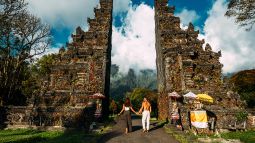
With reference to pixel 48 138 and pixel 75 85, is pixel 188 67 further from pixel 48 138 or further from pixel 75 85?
pixel 48 138

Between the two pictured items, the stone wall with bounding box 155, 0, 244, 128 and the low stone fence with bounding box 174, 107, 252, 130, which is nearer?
the low stone fence with bounding box 174, 107, 252, 130

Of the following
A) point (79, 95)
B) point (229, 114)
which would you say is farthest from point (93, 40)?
point (229, 114)

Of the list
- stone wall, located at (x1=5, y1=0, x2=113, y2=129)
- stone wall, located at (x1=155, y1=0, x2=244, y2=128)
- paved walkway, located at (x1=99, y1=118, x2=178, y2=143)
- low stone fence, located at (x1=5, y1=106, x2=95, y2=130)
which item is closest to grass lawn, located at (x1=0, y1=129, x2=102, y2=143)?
paved walkway, located at (x1=99, y1=118, x2=178, y2=143)

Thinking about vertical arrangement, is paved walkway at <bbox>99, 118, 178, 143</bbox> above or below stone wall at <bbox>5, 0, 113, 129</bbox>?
below

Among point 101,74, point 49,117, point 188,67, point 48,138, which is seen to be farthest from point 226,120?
point 49,117

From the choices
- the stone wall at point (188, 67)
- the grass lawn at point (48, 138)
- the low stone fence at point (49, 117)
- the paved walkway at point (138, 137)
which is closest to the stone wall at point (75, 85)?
the low stone fence at point (49, 117)

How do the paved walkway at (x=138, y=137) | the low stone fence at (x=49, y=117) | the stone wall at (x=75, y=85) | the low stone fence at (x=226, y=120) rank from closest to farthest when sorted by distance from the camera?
the paved walkway at (x=138, y=137), the low stone fence at (x=226, y=120), the low stone fence at (x=49, y=117), the stone wall at (x=75, y=85)

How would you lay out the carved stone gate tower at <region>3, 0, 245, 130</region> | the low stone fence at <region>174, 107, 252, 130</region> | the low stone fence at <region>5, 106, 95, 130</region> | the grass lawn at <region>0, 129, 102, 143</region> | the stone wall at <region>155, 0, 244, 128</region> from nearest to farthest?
the grass lawn at <region>0, 129, 102, 143</region>, the low stone fence at <region>174, 107, 252, 130</region>, the low stone fence at <region>5, 106, 95, 130</region>, the carved stone gate tower at <region>3, 0, 245, 130</region>, the stone wall at <region>155, 0, 244, 128</region>

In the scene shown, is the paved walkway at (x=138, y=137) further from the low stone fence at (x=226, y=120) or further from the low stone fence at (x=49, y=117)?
the low stone fence at (x=226, y=120)

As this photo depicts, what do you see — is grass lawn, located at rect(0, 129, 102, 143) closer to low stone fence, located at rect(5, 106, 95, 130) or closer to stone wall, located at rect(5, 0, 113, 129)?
low stone fence, located at rect(5, 106, 95, 130)

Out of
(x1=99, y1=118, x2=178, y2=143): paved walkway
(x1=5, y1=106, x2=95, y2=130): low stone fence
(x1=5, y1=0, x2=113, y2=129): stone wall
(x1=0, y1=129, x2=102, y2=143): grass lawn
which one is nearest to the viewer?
(x1=99, y1=118, x2=178, y2=143): paved walkway

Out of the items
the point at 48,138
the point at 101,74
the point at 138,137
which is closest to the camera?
the point at 138,137

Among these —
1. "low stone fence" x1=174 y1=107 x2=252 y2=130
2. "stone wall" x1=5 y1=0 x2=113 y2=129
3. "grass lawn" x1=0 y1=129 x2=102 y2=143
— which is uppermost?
"stone wall" x1=5 y1=0 x2=113 y2=129

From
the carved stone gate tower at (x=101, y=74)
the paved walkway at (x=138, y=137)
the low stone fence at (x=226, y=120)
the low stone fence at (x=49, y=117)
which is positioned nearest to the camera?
the paved walkway at (x=138, y=137)
